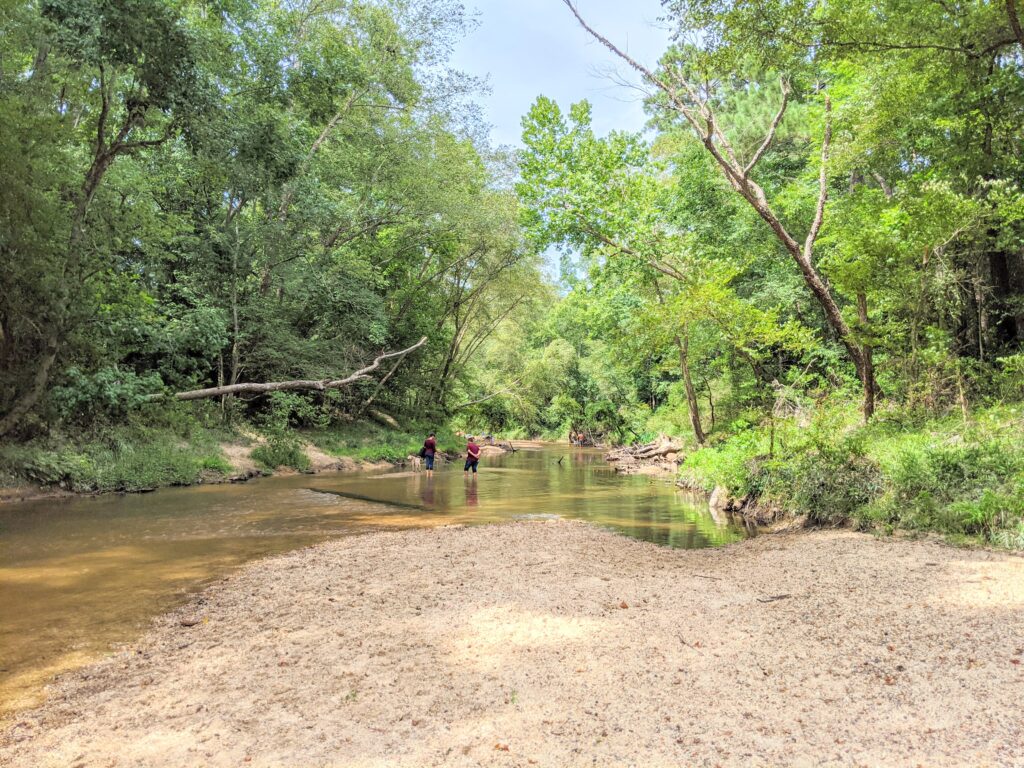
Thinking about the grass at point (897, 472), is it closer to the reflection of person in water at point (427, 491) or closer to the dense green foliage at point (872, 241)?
the dense green foliage at point (872, 241)

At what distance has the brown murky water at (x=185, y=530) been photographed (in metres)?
4.42

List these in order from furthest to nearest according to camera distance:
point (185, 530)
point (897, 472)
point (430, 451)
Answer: point (430, 451), point (185, 530), point (897, 472)

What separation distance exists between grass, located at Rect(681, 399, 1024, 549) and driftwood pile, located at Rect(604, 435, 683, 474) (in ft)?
32.1

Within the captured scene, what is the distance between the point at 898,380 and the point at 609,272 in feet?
22.0

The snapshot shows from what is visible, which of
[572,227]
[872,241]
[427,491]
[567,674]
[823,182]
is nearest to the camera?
[567,674]

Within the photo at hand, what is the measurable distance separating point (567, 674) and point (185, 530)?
7.48 meters

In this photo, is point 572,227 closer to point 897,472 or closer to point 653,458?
point 897,472

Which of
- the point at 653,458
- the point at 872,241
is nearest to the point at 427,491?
the point at 872,241

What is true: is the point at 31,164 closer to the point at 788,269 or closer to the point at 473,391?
the point at 788,269

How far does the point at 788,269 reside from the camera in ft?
62.4

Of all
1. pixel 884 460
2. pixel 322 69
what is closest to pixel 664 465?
pixel 884 460

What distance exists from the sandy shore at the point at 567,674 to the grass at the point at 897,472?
1501mm

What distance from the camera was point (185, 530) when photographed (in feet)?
28.1

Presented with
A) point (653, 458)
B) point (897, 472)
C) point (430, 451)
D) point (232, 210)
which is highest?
point (232, 210)
